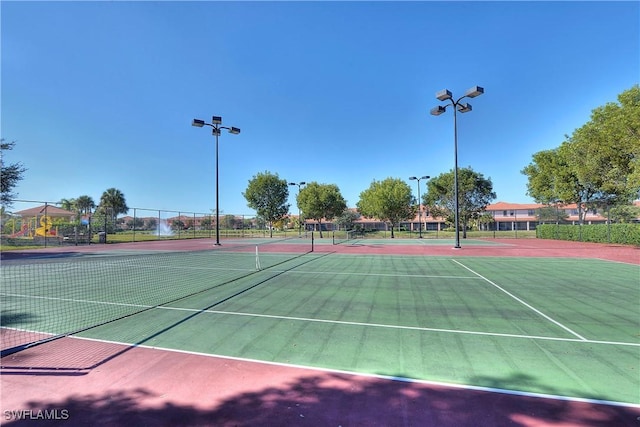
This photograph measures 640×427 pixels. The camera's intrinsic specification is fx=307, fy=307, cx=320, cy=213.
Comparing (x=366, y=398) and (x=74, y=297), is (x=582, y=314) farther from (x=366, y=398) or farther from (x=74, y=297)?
(x=74, y=297)

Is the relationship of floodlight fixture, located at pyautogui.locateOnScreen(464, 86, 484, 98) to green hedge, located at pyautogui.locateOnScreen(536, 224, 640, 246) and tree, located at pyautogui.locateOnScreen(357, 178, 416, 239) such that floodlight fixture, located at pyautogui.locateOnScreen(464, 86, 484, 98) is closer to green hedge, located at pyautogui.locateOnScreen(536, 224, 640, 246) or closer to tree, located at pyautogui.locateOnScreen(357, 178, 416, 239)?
green hedge, located at pyautogui.locateOnScreen(536, 224, 640, 246)

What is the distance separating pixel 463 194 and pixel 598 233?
828 inches

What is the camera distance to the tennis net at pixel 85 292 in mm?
5703

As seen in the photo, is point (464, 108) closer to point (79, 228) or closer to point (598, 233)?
point (598, 233)

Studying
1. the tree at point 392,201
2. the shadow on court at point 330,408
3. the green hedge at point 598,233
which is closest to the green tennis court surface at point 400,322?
the shadow on court at point 330,408

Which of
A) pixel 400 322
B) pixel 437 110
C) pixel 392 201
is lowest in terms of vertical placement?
pixel 400 322

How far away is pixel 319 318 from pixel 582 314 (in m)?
5.31

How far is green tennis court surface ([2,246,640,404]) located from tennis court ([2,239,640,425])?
0.03m

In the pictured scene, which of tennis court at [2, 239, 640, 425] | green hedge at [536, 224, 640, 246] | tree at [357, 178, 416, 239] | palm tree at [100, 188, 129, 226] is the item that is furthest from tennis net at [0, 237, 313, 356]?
palm tree at [100, 188, 129, 226]

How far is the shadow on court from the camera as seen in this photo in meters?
2.87

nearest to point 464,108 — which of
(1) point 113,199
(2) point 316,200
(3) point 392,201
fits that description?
(3) point 392,201

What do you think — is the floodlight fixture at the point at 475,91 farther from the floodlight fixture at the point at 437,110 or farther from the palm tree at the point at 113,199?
Answer: the palm tree at the point at 113,199

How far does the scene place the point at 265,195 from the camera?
47812mm

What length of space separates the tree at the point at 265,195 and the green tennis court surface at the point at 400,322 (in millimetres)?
37266
